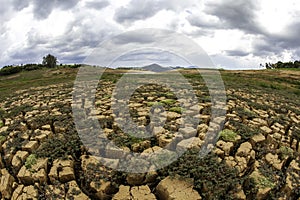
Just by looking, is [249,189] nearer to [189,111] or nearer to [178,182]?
[178,182]

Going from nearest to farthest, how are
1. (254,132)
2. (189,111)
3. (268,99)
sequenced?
(254,132)
(189,111)
(268,99)

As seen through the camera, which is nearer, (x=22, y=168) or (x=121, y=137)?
(x=22, y=168)

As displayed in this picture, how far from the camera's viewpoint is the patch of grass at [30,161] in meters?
4.49

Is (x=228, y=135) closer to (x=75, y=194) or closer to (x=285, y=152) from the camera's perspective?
(x=285, y=152)

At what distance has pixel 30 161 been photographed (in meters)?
4.56

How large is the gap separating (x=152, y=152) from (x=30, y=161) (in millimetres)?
2021

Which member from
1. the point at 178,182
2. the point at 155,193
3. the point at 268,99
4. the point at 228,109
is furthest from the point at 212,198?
the point at 268,99

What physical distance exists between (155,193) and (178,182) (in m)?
0.36

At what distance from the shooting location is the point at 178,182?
3.92 metres

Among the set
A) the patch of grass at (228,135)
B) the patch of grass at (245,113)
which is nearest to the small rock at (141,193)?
the patch of grass at (228,135)

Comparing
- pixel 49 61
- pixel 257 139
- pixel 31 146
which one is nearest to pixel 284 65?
pixel 49 61

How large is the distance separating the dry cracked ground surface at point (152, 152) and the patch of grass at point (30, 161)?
0.06 feet

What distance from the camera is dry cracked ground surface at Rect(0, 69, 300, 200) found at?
3922mm

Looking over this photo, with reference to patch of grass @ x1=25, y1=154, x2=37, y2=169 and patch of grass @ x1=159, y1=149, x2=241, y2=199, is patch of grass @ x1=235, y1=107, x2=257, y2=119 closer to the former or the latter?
patch of grass @ x1=159, y1=149, x2=241, y2=199
